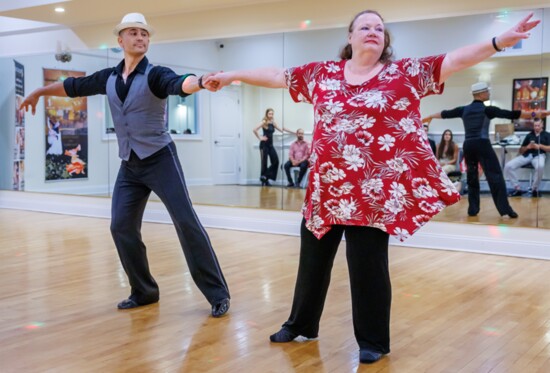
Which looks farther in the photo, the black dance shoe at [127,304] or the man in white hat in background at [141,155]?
the black dance shoe at [127,304]

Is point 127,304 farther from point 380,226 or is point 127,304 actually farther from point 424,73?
point 424,73

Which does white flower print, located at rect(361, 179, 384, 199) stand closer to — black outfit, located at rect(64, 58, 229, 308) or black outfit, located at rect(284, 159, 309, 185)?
black outfit, located at rect(64, 58, 229, 308)

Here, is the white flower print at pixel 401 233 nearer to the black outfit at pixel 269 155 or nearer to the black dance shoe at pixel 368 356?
the black dance shoe at pixel 368 356

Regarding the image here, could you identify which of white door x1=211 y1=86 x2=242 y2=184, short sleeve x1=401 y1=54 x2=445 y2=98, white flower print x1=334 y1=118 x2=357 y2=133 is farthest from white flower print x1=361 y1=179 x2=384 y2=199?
white door x1=211 y1=86 x2=242 y2=184

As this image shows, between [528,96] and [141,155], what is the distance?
13.1 feet

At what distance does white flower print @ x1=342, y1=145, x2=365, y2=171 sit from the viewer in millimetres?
2535

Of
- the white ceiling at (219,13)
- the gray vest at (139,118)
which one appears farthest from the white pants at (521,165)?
the gray vest at (139,118)

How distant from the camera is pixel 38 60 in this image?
8.68 metres

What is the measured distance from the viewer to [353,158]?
2.54 meters

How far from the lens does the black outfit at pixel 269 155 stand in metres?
7.02

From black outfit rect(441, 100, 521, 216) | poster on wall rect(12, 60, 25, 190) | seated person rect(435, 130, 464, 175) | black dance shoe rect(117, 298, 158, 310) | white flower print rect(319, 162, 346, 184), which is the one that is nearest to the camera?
white flower print rect(319, 162, 346, 184)

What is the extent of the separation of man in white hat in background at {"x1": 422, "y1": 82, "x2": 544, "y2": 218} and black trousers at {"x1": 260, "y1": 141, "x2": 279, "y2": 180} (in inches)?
66.7

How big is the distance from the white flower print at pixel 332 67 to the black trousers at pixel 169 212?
109 centimetres

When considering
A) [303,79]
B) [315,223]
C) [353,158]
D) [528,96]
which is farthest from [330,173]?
[528,96]
